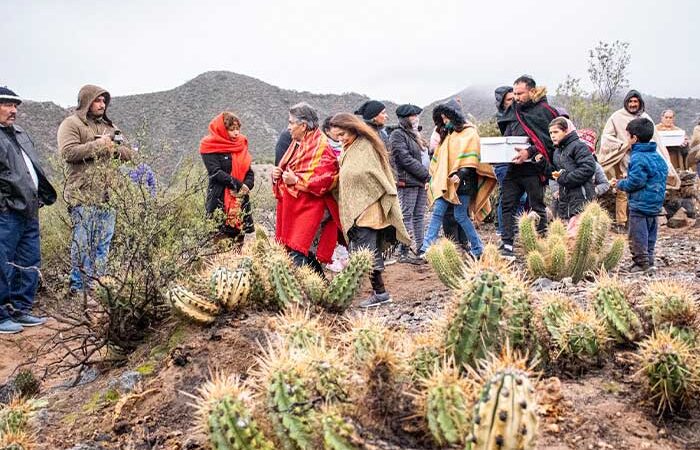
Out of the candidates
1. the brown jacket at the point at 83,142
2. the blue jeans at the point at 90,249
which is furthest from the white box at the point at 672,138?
the blue jeans at the point at 90,249

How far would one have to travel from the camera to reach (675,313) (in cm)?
307

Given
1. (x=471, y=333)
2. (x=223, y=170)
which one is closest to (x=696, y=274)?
(x=471, y=333)

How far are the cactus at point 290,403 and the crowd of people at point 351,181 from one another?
2.42 metres

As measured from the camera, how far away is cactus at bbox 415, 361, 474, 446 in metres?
2.22

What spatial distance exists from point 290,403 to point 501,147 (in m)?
5.23

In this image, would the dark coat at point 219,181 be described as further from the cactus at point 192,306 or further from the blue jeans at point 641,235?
the blue jeans at point 641,235

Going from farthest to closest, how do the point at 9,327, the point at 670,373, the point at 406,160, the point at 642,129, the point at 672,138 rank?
the point at 672,138
the point at 406,160
the point at 642,129
the point at 9,327
the point at 670,373

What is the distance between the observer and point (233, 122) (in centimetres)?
734

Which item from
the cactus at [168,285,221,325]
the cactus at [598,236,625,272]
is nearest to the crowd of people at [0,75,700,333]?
the cactus at [598,236,625,272]

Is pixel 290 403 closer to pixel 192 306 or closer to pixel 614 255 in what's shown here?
pixel 192 306

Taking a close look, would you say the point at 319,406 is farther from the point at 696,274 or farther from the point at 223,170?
the point at 223,170

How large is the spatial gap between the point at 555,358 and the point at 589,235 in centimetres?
272

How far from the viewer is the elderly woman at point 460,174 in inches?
292

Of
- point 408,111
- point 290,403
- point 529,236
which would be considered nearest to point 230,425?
point 290,403
